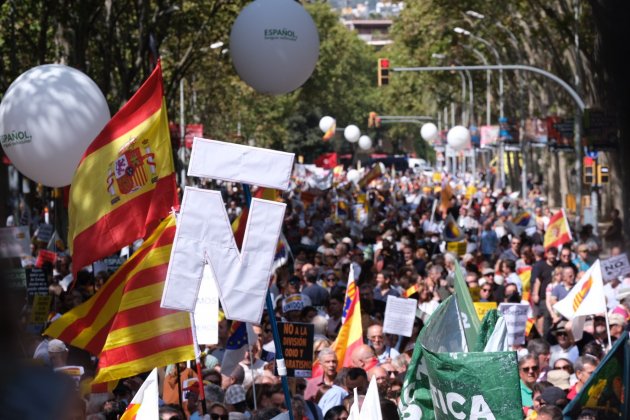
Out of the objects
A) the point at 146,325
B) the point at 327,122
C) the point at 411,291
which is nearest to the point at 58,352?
the point at 146,325

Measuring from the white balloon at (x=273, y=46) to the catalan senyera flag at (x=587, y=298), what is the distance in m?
3.07

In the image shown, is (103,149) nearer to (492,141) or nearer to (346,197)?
(346,197)

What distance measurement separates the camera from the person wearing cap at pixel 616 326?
1057 cm

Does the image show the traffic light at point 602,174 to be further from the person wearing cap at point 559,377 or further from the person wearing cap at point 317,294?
the person wearing cap at point 559,377

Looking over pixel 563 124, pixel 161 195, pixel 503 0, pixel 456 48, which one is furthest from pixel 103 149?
pixel 456 48

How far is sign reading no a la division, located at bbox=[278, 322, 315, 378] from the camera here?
8.73m

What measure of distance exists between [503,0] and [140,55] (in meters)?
15.9

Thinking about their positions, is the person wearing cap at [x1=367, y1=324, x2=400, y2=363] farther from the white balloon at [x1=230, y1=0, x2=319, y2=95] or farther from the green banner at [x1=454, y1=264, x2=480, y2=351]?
the green banner at [x1=454, y1=264, x2=480, y2=351]

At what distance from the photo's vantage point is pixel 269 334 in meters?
11.0

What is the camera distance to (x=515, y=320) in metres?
10.1

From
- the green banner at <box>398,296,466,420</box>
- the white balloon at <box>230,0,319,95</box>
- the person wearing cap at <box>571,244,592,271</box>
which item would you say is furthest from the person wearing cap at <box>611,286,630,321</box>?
the green banner at <box>398,296,466,420</box>

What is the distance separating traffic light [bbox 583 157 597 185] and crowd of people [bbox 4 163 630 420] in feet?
22.3

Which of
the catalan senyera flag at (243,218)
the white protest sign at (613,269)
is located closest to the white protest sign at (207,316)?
the catalan senyera flag at (243,218)

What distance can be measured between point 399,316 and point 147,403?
17.3ft
